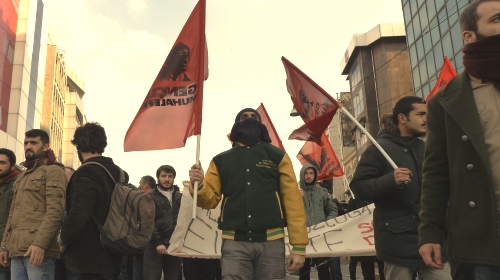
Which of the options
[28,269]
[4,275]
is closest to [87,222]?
[28,269]

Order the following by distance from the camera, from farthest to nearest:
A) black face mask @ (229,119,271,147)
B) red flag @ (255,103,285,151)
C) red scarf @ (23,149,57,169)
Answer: red flag @ (255,103,285,151), red scarf @ (23,149,57,169), black face mask @ (229,119,271,147)

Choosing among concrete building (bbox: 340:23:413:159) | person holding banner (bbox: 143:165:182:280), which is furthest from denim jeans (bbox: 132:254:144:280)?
concrete building (bbox: 340:23:413:159)

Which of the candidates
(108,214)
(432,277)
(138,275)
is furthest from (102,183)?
(138,275)

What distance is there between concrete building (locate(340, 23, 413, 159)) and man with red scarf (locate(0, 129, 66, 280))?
43.3 metres

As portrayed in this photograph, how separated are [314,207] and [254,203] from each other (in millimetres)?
4116

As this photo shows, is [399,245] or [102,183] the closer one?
[399,245]

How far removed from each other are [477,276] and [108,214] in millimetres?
2889

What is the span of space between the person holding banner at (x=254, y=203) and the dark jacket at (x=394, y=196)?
0.56 metres

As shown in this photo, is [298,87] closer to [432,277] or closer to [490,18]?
[432,277]

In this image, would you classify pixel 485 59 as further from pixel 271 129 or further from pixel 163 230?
pixel 271 129

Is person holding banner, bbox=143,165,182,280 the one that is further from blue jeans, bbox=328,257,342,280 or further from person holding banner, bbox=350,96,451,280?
person holding banner, bbox=350,96,451,280

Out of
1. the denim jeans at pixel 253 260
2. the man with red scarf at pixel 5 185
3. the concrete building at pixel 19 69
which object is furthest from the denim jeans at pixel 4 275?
the concrete building at pixel 19 69

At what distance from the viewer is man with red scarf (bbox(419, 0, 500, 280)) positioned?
2.06 m

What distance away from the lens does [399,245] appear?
12.2 ft
